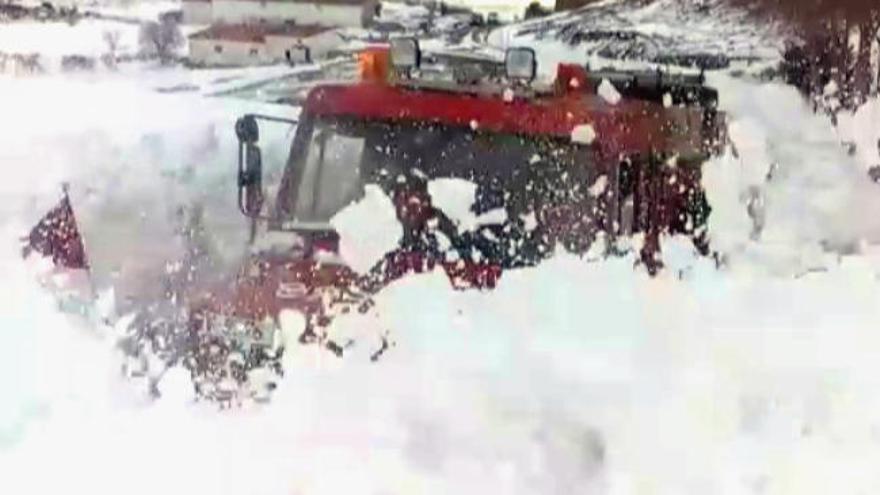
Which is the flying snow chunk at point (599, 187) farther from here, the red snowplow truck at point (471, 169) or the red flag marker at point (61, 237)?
the red flag marker at point (61, 237)

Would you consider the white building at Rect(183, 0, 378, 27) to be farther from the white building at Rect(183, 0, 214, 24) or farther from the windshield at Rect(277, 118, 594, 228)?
the windshield at Rect(277, 118, 594, 228)

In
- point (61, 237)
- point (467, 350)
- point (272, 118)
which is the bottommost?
point (467, 350)

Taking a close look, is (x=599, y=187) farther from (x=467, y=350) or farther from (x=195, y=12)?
(x=195, y=12)

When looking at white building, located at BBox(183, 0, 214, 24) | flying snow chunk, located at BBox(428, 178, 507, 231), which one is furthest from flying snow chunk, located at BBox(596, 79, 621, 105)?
white building, located at BBox(183, 0, 214, 24)

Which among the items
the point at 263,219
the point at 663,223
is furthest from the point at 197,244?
the point at 663,223

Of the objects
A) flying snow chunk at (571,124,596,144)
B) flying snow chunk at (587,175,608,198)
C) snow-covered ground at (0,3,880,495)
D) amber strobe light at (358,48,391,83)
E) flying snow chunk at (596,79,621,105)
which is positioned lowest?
snow-covered ground at (0,3,880,495)

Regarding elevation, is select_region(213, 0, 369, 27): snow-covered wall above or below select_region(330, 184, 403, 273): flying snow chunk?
above

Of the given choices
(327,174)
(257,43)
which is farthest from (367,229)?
(257,43)
